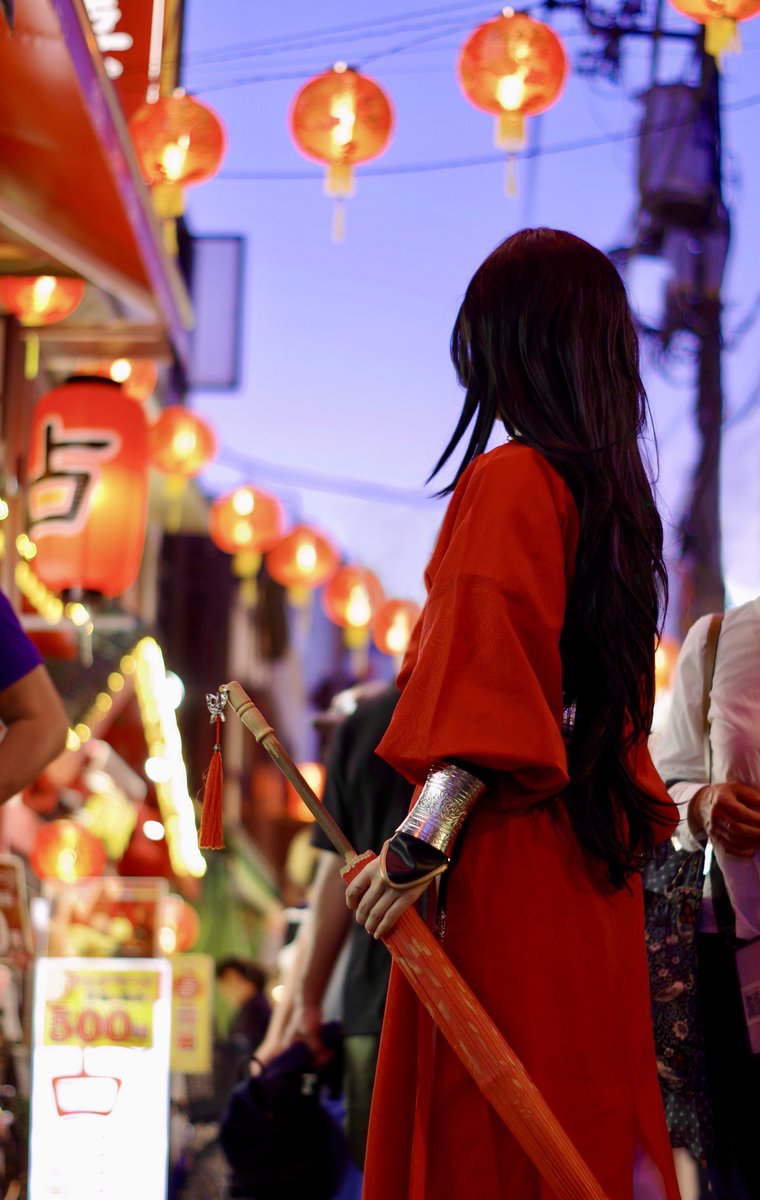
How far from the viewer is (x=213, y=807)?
2652 mm

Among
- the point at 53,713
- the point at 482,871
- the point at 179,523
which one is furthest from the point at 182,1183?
the point at 179,523

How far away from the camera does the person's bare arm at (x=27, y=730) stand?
11.4ft

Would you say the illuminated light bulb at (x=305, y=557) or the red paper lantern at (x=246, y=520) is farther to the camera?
the illuminated light bulb at (x=305, y=557)

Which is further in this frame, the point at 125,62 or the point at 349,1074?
the point at 125,62

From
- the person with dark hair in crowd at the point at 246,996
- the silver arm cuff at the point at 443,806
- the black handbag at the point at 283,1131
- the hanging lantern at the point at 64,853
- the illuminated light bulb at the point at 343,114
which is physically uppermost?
the illuminated light bulb at the point at 343,114

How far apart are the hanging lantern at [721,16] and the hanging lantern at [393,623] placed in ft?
30.4

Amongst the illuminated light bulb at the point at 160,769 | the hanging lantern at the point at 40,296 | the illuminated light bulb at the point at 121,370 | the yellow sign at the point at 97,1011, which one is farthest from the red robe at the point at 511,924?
the illuminated light bulb at the point at 160,769

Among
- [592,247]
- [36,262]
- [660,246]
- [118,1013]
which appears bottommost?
[118,1013]

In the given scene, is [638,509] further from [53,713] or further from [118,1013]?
[118,1013]

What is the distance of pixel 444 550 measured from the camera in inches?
104

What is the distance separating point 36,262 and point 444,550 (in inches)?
204

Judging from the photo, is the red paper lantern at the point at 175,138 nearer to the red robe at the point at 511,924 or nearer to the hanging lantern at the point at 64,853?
the red robe at the point at 511,924

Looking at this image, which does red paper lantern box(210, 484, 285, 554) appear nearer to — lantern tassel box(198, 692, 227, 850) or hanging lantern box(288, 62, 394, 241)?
hanging lantern box(288, 62, 394, 241)

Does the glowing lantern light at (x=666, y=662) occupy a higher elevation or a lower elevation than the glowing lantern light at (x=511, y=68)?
lower
